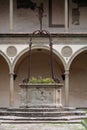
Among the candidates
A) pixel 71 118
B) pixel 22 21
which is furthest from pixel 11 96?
pixel 71 118

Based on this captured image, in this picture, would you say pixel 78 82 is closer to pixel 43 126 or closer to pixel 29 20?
pixel 29 20

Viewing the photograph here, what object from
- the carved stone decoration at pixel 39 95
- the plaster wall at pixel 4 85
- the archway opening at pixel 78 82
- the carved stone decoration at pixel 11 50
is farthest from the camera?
the archway opening at pixel 78 82

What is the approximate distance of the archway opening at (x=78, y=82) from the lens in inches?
1177

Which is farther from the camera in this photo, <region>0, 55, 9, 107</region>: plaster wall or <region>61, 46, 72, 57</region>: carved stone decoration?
<region>0, 55, 9, 107</region>: plaster wall

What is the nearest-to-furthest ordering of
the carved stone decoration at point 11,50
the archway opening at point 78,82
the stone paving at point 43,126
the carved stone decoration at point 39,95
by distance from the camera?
the stone paving at point 43,126 < the carved stone decoration at point 39,95 < the carved stone decoration at point 11,50 < the archway opening at point 78,82

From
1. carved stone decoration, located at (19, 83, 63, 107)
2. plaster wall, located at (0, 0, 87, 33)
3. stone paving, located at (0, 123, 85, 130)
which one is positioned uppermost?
plaster wall, located at (0, 0, 87, 33)

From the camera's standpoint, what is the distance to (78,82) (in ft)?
98.1

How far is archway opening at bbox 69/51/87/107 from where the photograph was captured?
29891mm

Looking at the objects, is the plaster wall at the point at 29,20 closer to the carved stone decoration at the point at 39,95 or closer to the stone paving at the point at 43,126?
the carved stone decoration at the point at 39,95

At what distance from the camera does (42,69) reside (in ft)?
98.1

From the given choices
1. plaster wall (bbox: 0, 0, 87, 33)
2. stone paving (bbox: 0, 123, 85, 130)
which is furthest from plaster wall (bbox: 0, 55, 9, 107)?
stone paving (bbox: 0, 123, 85, 130)

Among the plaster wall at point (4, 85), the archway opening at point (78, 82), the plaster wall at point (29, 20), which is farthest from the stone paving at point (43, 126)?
the plaster wall at point (29, 20)

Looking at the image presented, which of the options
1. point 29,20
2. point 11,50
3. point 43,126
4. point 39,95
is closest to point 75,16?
point 29,20

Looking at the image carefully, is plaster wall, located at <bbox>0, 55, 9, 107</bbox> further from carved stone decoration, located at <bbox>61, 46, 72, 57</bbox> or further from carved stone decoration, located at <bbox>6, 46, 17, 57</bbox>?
carved stone decoration, located at <bbox>61, 46, 72, 57</bbox>
